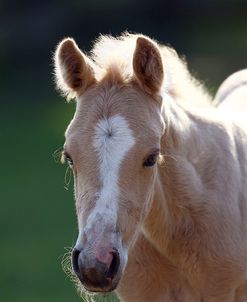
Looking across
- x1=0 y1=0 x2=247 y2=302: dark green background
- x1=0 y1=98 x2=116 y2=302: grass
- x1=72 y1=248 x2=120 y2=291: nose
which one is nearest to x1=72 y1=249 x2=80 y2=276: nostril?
x1=72 y1=248 x2=120 y2=291: nose

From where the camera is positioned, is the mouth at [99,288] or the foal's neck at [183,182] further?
the foal's neck at [183,182]

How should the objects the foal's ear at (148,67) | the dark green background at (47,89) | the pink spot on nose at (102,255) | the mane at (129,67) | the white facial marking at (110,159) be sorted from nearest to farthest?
the pink spot on nose at (102,255) < the white facial marking at (110,159) < the foal's ear at (148,67) < the mane at (129,67) < the dark green background at (47,89)

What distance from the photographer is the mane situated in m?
5.05

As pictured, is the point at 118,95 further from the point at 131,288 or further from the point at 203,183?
the point at 131,288

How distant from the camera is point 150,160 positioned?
4.76 meters

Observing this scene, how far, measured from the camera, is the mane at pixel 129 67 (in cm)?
505

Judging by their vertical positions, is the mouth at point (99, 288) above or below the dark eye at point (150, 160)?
below

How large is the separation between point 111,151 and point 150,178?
0.95 ft

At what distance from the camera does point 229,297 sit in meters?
5.45

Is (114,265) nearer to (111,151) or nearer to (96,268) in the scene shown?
(96,268)

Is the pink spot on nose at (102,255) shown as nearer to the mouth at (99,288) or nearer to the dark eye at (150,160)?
the mouth at (99,288)

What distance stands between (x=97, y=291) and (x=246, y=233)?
1.20 meters

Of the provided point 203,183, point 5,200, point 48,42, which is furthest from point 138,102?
point 48,42

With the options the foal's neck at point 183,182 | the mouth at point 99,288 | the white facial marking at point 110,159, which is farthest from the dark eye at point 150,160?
the mouth at point 99,288
